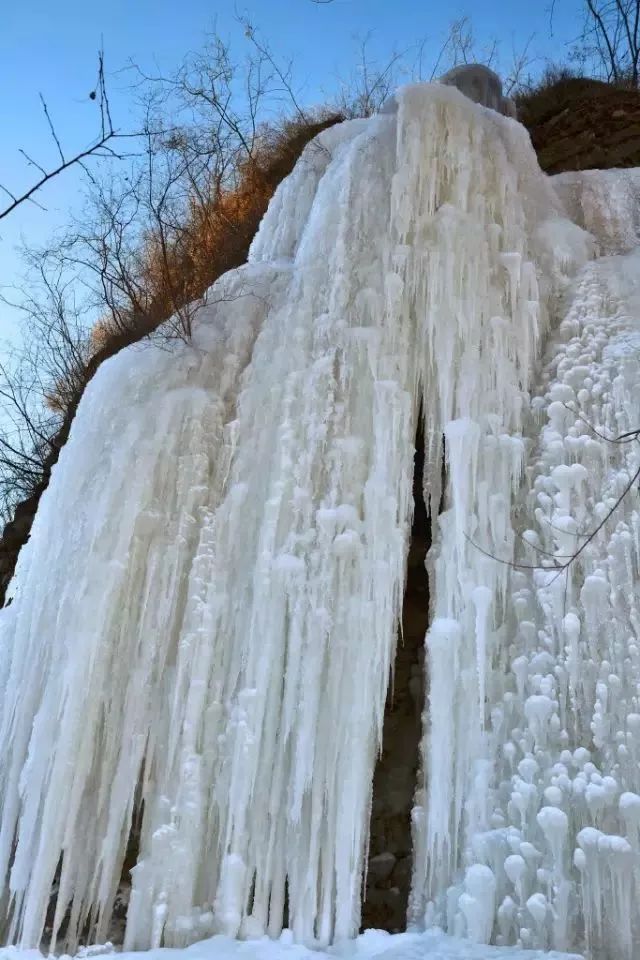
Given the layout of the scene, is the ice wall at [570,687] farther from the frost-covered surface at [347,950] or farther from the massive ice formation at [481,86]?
the massive ice formation at [481,86]

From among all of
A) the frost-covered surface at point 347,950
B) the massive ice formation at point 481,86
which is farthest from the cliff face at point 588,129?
the frost-covered surface at point 347,950

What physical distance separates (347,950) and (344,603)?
1.27 m

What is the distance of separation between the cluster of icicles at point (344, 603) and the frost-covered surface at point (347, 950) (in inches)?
3.2

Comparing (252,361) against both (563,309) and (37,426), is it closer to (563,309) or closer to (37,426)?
(563,309)

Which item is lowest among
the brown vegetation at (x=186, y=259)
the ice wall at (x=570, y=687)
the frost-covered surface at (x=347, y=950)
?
the frost-covered surface at (x=347, y=950)

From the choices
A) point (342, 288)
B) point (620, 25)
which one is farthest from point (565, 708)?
point (620, 25)

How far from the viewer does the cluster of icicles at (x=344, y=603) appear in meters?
2.85

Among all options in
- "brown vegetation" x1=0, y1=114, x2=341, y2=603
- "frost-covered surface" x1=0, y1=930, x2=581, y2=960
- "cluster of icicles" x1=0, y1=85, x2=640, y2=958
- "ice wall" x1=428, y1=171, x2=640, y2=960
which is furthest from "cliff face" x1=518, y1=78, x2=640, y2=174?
"frost-covered surface" x1=0, y1=930, x2=581, y2=960

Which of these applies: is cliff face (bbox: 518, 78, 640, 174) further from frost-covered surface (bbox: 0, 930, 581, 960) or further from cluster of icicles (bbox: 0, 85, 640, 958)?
frost-covered surface (bbox: 0, 930, 581, 960)

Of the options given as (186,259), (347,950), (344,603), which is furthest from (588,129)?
(347,950)

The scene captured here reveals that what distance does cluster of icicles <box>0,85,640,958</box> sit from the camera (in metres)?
2.85

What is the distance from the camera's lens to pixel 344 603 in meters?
3.29

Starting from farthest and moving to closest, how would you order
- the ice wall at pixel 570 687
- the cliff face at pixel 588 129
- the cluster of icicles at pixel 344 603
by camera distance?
the cliff face at pixel 588 129, the cluster of icicles at pixel 344 603, the ice wall at pixel 570 687

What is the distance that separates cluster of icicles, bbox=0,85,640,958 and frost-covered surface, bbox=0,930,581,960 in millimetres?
82
